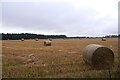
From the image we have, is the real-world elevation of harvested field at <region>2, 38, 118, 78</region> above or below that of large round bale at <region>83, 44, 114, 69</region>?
below

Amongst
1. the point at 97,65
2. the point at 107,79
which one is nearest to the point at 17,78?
the point at 107,79

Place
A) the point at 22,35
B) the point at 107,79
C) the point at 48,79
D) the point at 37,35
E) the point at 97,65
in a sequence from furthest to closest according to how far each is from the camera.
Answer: the point at 37,35, the point at 22,35, the point at 97,65, the point at 48,79, the point at 107,79

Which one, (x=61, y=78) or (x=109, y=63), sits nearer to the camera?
(x=61, y=78)

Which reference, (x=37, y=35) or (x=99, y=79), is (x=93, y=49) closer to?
(x=99, y=79)

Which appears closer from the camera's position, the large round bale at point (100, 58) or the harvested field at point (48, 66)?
the harvested field at point (48, 66)

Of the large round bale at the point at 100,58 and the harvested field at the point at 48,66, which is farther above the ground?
the large round bale at the point at 100,58

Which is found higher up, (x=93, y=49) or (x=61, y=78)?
(x=93, y=49)

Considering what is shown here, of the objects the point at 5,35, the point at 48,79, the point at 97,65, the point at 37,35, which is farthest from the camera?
the point at 37,35

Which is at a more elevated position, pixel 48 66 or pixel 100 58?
pixel 100 58

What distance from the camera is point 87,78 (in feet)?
31.7

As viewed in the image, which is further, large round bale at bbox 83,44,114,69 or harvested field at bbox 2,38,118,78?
large round bale at bbox 83,44,114,69

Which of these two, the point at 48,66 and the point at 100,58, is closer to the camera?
the point at 100,58

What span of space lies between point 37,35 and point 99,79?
132526 millimetres

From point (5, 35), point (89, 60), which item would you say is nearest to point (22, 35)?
point (5, 35)
